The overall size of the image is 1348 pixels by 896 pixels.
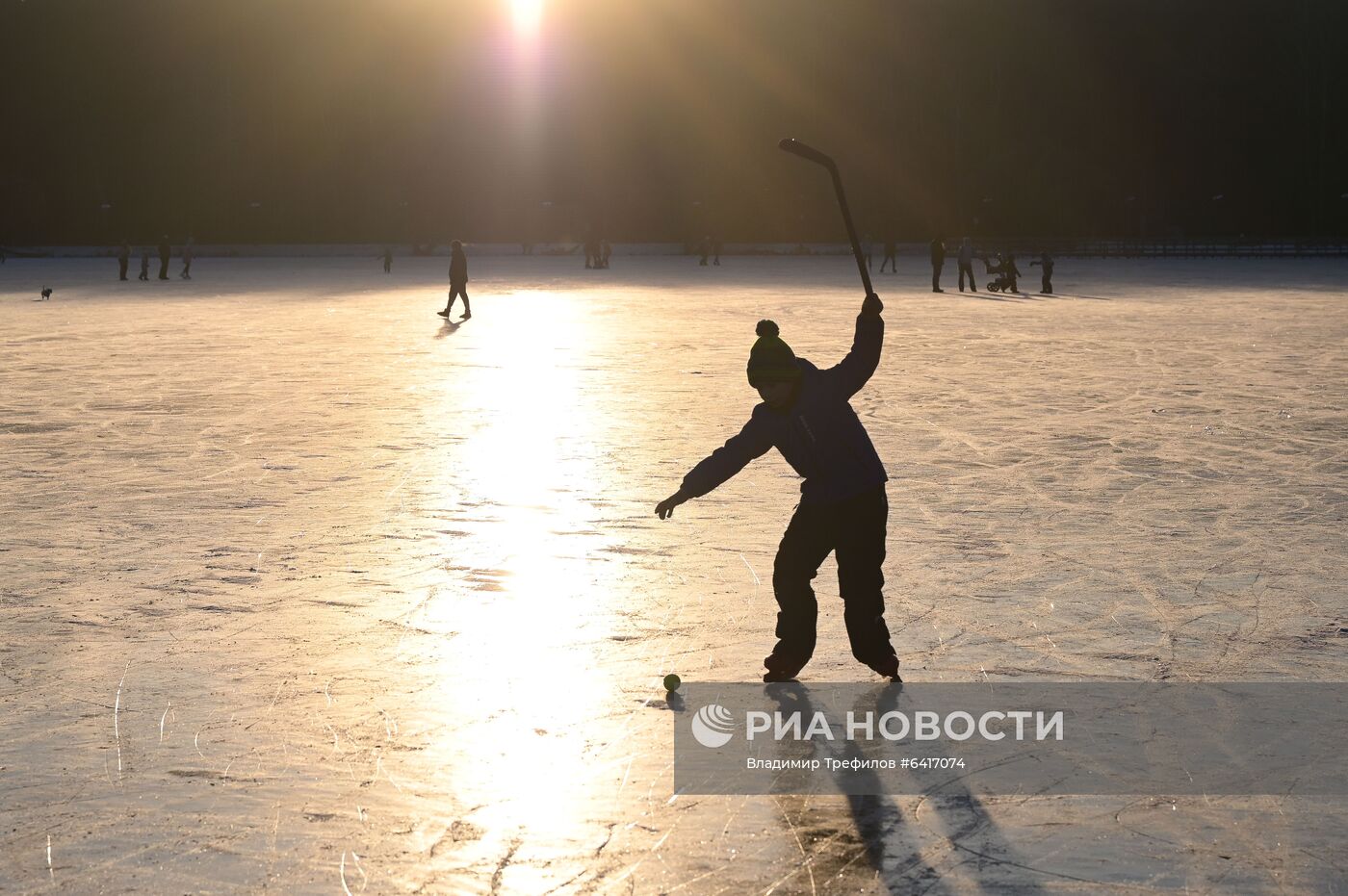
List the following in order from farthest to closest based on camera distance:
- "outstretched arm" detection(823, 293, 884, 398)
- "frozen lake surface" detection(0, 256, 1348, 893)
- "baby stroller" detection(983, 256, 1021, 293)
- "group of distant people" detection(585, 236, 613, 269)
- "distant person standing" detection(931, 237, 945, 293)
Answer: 1. "group of distant people" detection(585, 236, 613, 269)
2. "baby stroller" detection(983, 256, 1021, 293)
3. "distant person standing" detection(931, 237, 945, 293)
4. "outstretched arm" detection(823, 293, 884, 398)
5. "frozen lake surface" detection(0, 256, 1348, 893)

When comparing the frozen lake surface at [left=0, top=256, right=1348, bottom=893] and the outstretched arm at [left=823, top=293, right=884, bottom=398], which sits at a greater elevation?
the outstretched arm at [left=823, top=293, right=884, bottom=398]

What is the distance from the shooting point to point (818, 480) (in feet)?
16.2

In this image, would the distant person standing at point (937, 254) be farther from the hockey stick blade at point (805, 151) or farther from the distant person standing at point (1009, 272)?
the hockey stick blade at point (805, 151)

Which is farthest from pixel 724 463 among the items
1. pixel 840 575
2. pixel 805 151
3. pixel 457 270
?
pixel 457 270

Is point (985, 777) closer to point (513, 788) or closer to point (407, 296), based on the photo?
point (513, 788)

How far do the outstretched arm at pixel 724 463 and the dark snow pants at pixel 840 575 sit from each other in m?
0.27

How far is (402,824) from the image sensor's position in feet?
12.8

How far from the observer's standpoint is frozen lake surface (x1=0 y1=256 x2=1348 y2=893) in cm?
376

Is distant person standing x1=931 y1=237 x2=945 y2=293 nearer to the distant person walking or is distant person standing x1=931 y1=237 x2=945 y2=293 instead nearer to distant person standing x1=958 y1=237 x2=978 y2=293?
distant person standing x1=958 y1=237 x2=978 y2=293

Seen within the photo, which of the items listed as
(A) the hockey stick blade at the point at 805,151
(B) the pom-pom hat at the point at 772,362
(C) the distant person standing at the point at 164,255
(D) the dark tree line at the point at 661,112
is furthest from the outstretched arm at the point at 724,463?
(D) the dark tree line at the point at 661,112

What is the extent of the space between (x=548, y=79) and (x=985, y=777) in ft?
219

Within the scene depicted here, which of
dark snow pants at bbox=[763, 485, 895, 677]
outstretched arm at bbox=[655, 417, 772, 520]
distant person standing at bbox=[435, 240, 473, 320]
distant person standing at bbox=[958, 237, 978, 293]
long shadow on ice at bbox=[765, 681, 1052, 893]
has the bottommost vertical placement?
long shadow on ice at bbox=[765, 681, 1052, 893]
